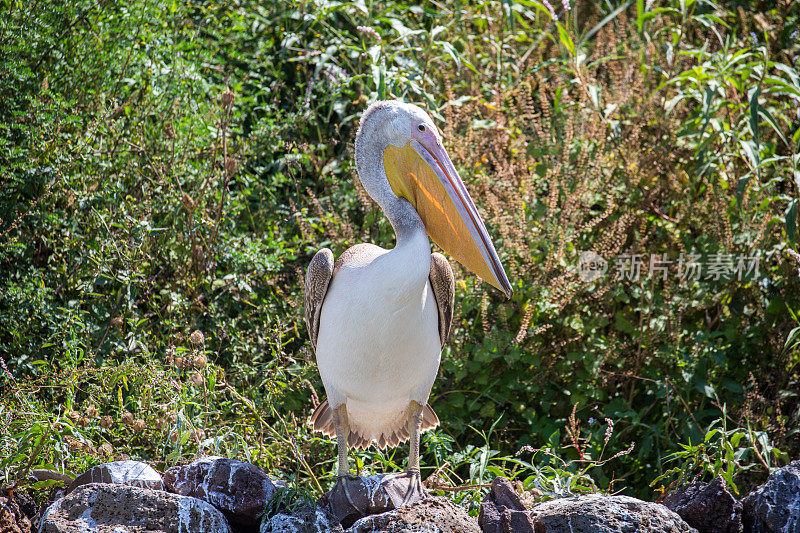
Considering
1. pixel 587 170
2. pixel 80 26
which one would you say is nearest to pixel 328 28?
pixel 80 26

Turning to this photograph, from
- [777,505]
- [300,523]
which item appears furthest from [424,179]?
[777,505]

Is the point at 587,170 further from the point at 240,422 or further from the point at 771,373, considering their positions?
the point at 240,422

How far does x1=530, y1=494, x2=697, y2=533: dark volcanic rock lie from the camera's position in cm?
301

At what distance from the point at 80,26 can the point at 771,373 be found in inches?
165

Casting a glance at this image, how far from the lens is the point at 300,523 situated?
318 cm

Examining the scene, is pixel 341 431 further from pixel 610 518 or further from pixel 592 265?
pixel 592 265

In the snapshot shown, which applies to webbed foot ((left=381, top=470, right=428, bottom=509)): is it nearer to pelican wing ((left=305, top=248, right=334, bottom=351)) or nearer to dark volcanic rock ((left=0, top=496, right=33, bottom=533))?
pelican wing ((left=305, top=248, right=334, bottom=351))

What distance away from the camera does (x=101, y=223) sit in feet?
15.1

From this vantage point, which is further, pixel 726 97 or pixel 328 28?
pixel 328 28

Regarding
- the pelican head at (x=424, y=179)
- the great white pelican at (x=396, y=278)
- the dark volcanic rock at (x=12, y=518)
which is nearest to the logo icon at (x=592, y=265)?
the great white pelican at (x=396, y=278)

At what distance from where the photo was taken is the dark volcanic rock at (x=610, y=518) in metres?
3.01

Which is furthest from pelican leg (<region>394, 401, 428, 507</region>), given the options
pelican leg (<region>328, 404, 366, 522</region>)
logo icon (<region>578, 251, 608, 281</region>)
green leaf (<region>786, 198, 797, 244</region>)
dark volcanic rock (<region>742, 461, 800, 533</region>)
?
green leaf (<region>786, 198, 797, 244</region>)

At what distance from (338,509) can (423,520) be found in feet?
1.60

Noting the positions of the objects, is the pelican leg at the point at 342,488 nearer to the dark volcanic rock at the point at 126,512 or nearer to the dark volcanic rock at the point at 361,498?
the dark volcanic rock at the point at 361,498
